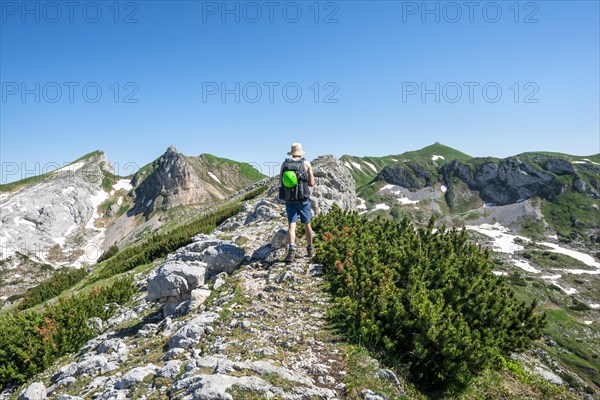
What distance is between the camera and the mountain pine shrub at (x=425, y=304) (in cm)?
712

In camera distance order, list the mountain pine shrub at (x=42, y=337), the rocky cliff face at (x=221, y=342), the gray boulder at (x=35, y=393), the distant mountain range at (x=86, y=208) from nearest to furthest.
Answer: the rocky cliff face at (x=221, y=342) → the gray boulder at (x=35, y=393) → the mountain pine shrub at (x=42, y=337) → the distant mountain range at (x=86, y=208)

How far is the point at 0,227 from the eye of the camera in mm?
121375

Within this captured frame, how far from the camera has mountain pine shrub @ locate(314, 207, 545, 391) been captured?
7117 mm

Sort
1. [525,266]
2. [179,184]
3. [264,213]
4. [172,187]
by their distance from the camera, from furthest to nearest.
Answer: [179,184], [172,187], [525,266], [264,213]

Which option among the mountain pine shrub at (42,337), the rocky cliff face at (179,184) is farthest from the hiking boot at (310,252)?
the rocky cliff face at (179,184)

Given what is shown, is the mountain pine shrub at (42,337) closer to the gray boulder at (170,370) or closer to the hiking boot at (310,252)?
the gray boulder at (170,370)

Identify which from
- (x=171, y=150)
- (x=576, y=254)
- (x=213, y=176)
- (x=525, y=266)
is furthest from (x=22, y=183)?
(x=576, y=254)

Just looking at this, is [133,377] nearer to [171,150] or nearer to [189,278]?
[189,278]

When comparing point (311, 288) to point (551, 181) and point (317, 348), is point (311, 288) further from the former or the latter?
point (551, 181)

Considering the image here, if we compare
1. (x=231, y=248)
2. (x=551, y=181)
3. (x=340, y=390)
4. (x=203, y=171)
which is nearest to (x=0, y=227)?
(x=203, y=171)

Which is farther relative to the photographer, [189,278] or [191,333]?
[189,278]

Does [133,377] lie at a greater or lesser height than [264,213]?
lesser

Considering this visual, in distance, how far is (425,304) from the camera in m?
7.59

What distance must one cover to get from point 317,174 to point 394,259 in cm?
1823
